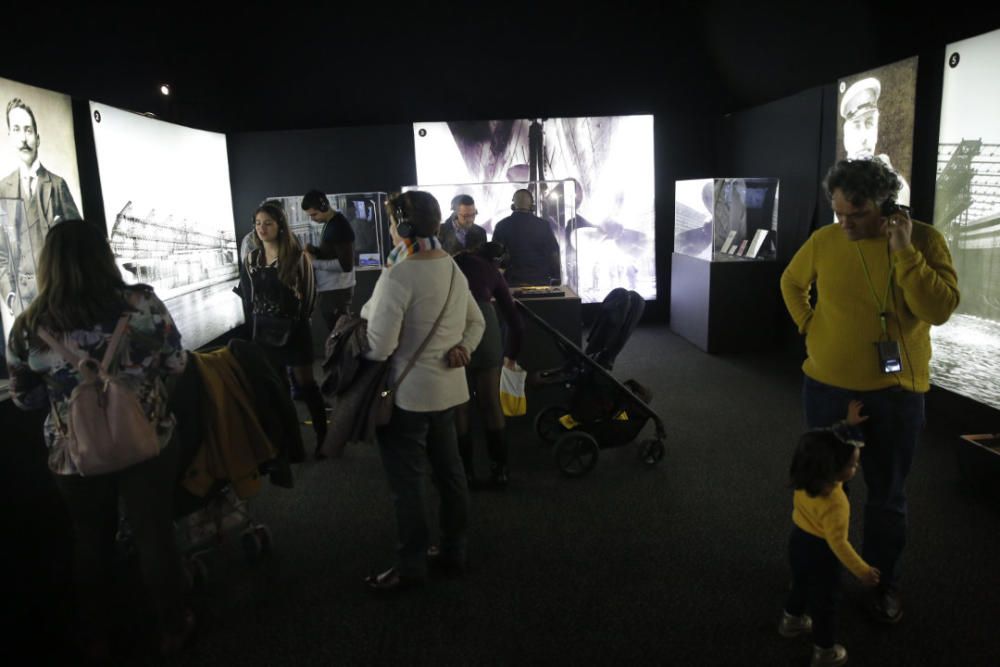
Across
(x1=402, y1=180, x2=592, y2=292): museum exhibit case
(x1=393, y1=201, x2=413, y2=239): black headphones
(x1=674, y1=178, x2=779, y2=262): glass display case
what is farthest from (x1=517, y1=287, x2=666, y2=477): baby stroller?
(x1=674, y1=178, x2=779, y2=262): glass display case

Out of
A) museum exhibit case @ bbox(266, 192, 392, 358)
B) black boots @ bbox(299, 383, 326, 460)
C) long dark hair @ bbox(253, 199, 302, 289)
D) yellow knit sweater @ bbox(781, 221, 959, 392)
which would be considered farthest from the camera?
museum exhibit case @ bbox(266, 192, 392, 358)

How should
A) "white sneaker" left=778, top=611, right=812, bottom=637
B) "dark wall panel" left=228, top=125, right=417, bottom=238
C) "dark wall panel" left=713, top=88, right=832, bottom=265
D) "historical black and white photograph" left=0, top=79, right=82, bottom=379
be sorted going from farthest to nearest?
"dark wall panel" left=228, top=125, right=417, bottom=238 < "dark wall panel" left=713, top=88, right=832, bottom=265 < "historical black and white photograph" left=0, top=79, right=82, bottom=379 < "white sneaker" left=778, top=611, right=812, bottom=637

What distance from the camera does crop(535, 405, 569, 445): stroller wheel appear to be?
4.46 metres

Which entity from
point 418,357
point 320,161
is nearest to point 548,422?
point 418,357

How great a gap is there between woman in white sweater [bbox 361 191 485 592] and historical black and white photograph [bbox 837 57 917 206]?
11.6 ft

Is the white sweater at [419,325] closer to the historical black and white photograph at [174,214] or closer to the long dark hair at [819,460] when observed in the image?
the long dark hair at [819,460]

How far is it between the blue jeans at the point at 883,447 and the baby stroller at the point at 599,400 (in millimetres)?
1554

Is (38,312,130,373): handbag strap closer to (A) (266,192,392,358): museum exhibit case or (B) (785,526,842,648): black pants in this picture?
(B) (785,526,842,648): black pants

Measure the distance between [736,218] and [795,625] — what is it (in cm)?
490

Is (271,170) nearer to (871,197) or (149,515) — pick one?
(149,515)

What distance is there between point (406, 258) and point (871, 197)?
1536mm

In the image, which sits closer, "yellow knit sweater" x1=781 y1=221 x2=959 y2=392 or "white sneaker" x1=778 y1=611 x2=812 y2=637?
"yellow knit sweater" x1=781 y1=221 x2=959 y2=392

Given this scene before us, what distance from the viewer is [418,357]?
259 centimetres

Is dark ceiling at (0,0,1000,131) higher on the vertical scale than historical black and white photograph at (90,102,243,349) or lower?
higher
